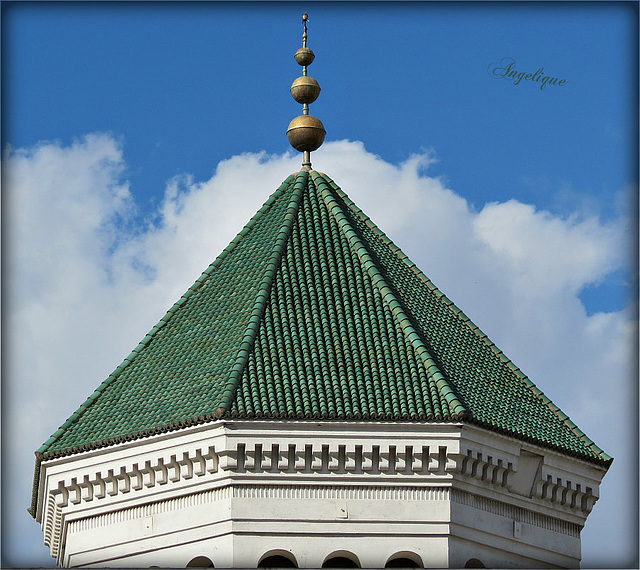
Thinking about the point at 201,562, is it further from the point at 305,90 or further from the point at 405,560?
the point at 305,90

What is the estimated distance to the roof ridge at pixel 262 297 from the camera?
30.1 metres

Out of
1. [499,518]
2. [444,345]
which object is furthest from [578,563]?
[444,345]

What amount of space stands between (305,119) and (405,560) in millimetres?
7891

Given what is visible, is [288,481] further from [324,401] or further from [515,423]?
[515,423]

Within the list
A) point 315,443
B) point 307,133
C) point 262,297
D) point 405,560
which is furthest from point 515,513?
point 307,133

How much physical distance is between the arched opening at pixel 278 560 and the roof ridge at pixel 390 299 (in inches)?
110

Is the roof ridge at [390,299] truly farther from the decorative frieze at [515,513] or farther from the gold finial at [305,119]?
the decorative frieze at [515,513]

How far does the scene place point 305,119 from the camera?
34.8 meters

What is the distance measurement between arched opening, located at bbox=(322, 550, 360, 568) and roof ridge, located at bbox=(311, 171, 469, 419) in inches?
88.2

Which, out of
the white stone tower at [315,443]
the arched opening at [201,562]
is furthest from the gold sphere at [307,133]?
the arched opening at [201,562]

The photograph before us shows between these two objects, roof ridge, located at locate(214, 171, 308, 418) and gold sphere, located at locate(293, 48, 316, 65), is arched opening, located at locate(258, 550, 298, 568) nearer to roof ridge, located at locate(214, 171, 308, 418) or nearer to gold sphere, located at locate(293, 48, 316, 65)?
roof ridge, located at locate(214, 171, 308, 418)

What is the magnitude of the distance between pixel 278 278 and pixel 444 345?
2.51 meters

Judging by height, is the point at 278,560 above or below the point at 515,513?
below

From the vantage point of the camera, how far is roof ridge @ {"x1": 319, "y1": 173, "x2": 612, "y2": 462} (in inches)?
1262
